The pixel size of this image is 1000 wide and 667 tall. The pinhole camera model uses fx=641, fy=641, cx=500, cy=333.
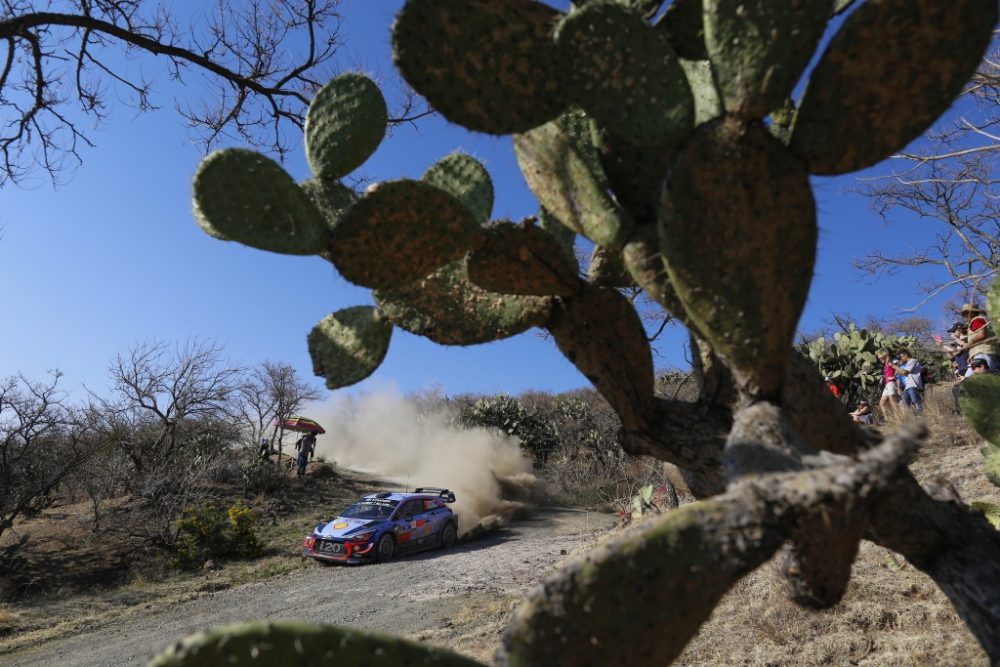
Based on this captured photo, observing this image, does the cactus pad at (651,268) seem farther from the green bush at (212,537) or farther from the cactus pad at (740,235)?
the green bush at (212,537)

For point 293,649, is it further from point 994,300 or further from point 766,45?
point 994,300

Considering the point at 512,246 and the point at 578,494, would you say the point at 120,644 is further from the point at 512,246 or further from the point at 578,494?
the point at 578,494

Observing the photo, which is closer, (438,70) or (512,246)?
(438,70)

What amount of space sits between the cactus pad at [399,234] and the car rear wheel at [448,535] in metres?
11.9

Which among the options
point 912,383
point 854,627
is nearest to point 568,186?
point 854,627

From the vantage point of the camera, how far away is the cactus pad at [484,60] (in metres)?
1.55

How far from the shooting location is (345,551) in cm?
1116

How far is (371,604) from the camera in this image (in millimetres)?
7910

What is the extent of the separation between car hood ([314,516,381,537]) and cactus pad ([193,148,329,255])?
10.2 m

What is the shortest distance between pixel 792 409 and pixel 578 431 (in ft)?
67.0

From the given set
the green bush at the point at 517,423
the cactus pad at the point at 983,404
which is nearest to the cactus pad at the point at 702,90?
the cactus pad at the point at 983,404

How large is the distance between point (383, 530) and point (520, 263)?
10.5 meters

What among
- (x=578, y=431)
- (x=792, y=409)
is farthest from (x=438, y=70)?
(x=578, y=431)

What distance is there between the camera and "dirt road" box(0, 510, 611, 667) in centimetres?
658
